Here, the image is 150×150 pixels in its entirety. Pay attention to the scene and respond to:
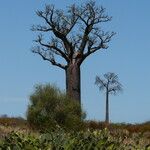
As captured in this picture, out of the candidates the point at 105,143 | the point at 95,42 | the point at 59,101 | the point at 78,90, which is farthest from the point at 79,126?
the point at 105,143

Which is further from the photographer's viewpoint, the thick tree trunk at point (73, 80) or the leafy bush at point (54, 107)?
the thick tree trunk at point (73, 80)

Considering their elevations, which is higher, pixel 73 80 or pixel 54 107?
pixel 73 80

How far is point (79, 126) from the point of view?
1204 inches

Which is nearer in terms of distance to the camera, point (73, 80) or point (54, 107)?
point (54, 107)

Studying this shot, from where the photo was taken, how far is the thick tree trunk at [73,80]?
121 feet

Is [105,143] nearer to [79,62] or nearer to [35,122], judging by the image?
[35,122]

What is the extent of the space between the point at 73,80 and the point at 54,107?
5519mm

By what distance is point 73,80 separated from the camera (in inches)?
1452

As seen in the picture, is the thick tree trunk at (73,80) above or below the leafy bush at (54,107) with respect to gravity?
above

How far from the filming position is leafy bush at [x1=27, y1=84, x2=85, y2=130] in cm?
3083

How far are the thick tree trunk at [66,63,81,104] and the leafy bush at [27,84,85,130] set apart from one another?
156 inches

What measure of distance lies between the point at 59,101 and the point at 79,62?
5941 mm

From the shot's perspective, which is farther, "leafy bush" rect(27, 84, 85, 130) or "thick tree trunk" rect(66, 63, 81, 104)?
"thick tree trunk" rect(66, 63, 81, 104)

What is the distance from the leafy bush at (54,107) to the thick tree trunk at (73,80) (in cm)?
396
